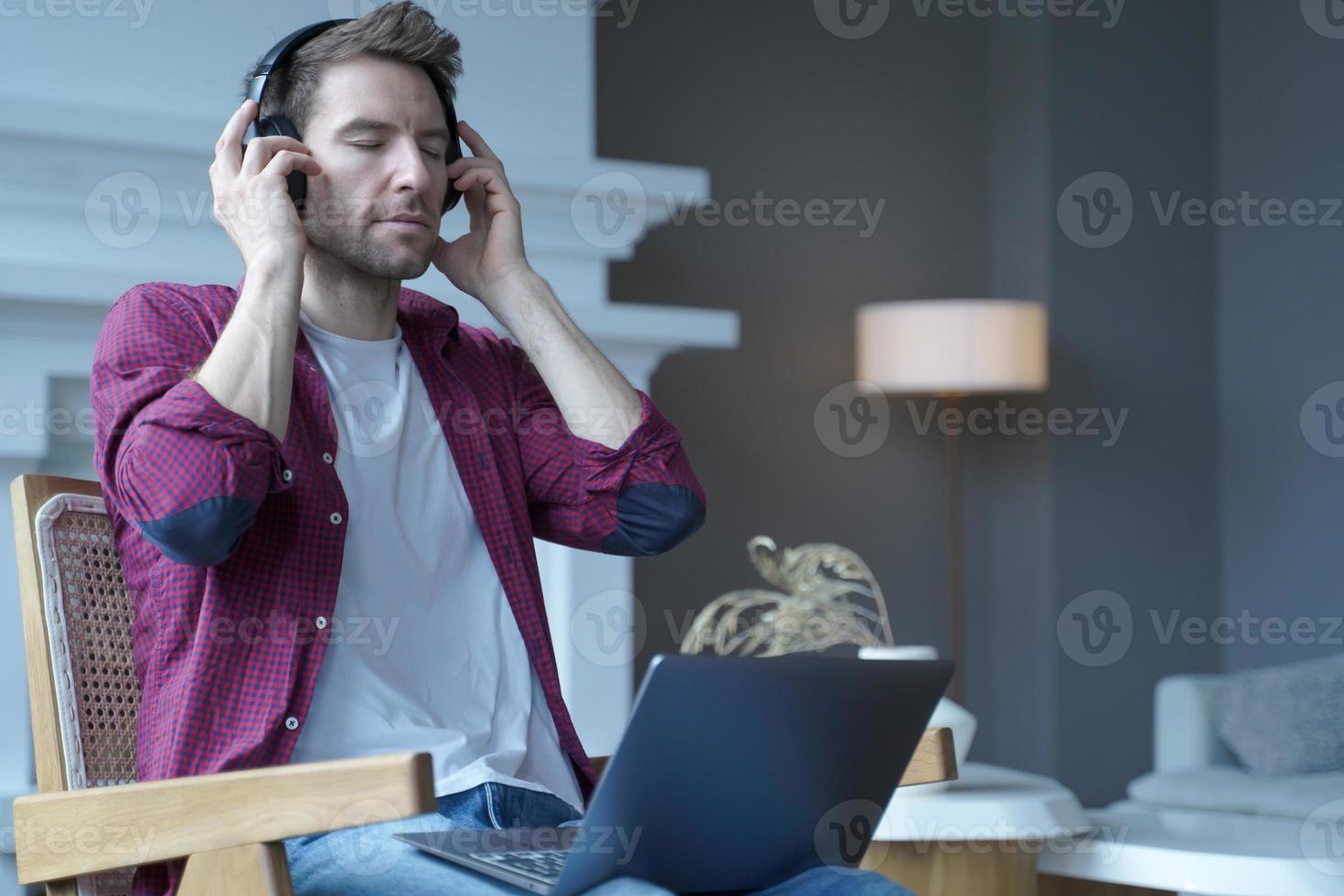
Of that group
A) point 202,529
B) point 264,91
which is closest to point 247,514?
point 202,529

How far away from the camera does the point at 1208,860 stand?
211 centimetres

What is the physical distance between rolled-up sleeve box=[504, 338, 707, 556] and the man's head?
24 centimetres

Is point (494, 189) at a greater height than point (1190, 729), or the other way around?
point (494, 189)

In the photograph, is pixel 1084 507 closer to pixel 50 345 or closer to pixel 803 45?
pixel 803 45

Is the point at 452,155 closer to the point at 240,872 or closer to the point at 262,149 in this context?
the point at 262,149

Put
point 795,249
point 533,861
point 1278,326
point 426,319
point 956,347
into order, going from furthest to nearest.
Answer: point 1278,326 < point 795,249 < point 956,347 < point 426,319 < point 533,861

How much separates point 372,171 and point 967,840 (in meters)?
1.33

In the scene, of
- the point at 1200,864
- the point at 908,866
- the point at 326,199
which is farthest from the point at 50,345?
the point at 1200,864

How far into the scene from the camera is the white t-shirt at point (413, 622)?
4.33 feet

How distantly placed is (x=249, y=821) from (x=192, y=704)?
30cm

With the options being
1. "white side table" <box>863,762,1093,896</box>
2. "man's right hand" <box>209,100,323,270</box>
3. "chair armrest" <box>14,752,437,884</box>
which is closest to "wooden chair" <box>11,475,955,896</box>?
"chair armrest" <box>14,752,437,884</box>

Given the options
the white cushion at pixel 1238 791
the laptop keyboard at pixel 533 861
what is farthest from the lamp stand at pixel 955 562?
the laptop keyboard at pixel 533 861

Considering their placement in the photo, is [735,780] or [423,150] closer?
[735,780]

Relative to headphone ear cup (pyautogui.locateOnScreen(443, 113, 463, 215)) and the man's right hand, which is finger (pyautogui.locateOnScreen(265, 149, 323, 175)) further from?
headphone ear cup (pyautogui.locateOnScreen(443, 113, 463, 215))
